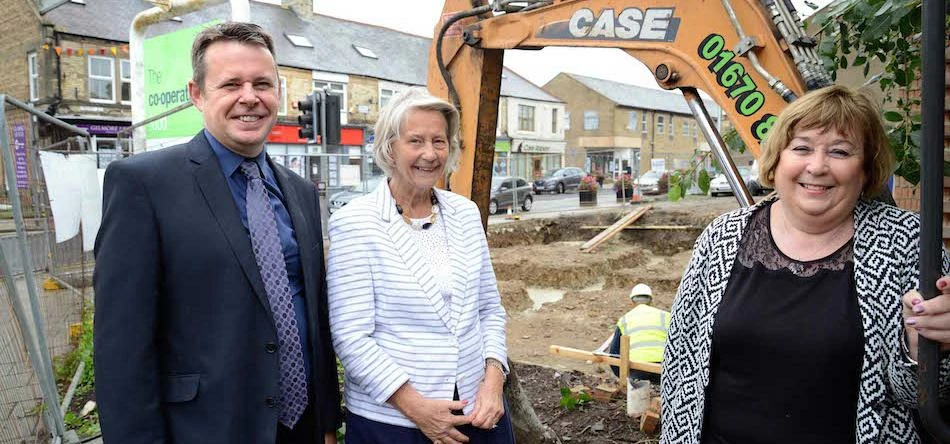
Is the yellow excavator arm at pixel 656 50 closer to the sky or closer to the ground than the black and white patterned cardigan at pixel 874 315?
closer to the sky

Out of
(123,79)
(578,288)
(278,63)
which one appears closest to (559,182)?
(278,63)

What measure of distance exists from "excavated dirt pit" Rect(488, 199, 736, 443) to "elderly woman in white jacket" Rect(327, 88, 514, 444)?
2.44m

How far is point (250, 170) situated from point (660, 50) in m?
2.25

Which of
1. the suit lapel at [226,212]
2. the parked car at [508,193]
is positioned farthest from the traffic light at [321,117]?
the parked car at [508,193]

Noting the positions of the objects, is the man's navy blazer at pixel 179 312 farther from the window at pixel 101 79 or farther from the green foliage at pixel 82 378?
the window at pixel 101 79

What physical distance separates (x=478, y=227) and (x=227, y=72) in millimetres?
1010

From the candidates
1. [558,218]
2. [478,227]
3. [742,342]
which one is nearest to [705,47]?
[478,227]

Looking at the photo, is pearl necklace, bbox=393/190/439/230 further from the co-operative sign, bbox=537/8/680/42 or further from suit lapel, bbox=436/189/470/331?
the co-operative sign, bbox=537/8/680/42

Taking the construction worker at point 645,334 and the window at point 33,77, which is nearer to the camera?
the construction worker at point 645,334

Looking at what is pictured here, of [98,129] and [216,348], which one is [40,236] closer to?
[216,348]

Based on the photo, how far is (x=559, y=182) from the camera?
120 feet

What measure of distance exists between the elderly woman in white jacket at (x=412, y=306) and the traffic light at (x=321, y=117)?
7.64 meters

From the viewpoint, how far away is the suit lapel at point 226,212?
187 centimetres

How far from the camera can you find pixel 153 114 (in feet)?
22.5
